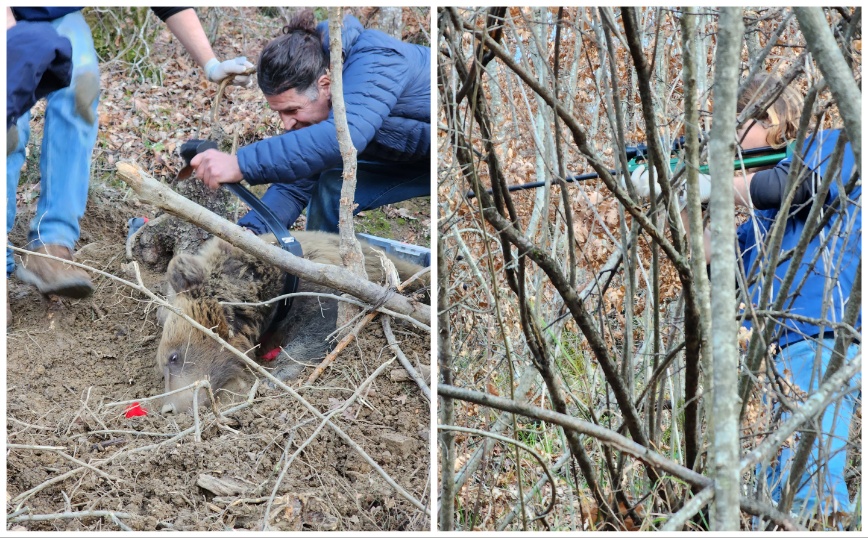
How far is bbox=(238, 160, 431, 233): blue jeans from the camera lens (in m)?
2.36

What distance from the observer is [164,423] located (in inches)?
102

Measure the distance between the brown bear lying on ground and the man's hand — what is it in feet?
1.56

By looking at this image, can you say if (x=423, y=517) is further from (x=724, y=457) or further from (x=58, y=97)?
(x=58, y=97)

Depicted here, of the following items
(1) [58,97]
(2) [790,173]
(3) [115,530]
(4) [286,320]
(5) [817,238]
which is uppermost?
(1) [58,97]

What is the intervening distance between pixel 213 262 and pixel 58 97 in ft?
3.89

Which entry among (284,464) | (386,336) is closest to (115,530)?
(284,464)

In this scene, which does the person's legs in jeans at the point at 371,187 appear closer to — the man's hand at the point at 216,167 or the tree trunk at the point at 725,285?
the man's hand at the point at 216,167

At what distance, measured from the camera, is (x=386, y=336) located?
8.96 ft

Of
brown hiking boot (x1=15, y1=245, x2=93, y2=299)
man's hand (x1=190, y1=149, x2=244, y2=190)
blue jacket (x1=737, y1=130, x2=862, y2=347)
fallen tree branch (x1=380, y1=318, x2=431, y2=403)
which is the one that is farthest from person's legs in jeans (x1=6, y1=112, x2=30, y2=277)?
blue jacket (x1=737, y1=130, x2=862, y2=347)

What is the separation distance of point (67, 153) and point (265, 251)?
682 millimetres

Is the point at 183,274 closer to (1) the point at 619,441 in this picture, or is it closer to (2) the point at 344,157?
(2) the point at 344,157

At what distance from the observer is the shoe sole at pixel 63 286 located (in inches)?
91.6

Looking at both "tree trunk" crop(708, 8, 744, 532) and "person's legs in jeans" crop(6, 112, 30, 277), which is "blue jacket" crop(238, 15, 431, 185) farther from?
"tree trunk" crop(708, 8, 744, 532)

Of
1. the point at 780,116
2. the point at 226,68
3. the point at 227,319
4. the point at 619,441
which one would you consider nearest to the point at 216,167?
the point at 226,68
